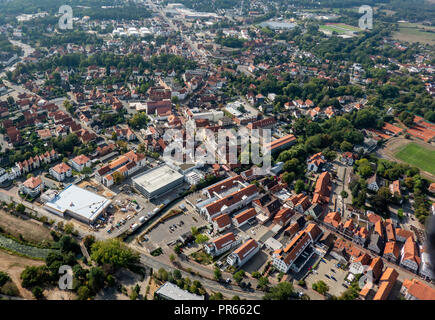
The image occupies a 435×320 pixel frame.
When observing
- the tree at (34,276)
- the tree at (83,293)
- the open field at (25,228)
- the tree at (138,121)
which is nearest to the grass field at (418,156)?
the tree at (138,121)

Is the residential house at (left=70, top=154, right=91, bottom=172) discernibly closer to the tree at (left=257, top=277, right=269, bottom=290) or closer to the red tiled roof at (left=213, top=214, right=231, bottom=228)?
the red tiled roof at (left=213, top=214, right=231, bottom=228)

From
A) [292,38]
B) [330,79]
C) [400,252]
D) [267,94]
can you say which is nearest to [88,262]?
[400,252]

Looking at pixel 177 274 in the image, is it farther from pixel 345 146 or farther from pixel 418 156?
pixel 418 156

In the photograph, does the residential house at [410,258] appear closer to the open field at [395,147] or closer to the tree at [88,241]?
the open field at [395,147]

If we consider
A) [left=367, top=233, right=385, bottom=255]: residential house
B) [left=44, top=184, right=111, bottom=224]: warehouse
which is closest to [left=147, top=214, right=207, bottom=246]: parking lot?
[left=44, top=184, right=111, bottom=224]: warehouse

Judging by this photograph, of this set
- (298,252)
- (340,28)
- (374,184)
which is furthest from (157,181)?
(340,28)

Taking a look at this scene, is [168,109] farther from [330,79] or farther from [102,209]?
[330,79]
